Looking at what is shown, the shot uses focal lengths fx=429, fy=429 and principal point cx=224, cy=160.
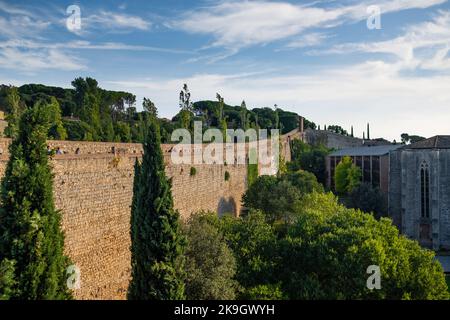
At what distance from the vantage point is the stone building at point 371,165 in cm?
3575

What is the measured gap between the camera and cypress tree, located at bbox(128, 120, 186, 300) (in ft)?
31.8

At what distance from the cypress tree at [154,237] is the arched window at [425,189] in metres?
24.9

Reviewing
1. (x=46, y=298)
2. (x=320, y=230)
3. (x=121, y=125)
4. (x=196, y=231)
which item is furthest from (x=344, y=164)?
(x=46, y=298)

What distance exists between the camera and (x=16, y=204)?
296 inches

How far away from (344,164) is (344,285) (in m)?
28.2

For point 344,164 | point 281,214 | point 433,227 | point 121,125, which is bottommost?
point 433,227

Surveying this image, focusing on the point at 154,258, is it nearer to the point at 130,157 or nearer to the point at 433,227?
the point at 130,157

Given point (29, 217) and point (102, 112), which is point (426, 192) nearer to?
point (102, 112)

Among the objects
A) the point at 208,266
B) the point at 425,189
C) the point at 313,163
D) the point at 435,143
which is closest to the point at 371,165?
the point at 313,163

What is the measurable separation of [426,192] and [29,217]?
94.4 ft

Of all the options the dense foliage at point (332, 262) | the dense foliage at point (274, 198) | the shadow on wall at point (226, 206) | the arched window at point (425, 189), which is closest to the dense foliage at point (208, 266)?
the dense foliage at point (332, 262)

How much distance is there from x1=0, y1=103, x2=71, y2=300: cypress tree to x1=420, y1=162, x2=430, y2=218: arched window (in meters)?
28.0

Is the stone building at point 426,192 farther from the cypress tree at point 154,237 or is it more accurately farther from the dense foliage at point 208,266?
the cypress tree at point 154,237

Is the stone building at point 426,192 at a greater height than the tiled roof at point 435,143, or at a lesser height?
lesser
